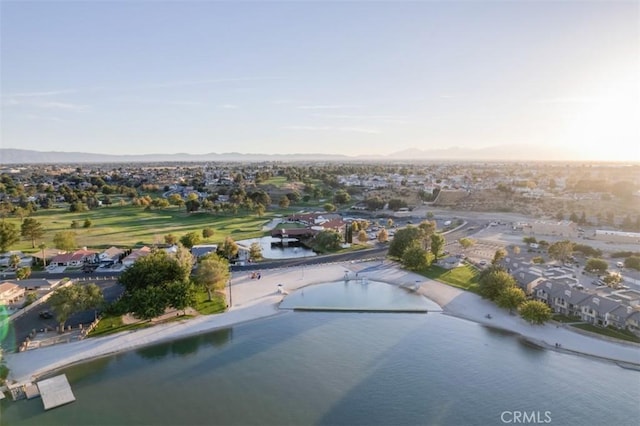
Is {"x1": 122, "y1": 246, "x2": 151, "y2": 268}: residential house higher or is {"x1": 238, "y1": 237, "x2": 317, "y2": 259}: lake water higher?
{"x1": 122, "y1": 246, "x2": 151, "y2": 268}: residential house

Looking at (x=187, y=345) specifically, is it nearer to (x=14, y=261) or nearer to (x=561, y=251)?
(x=14, y=261)

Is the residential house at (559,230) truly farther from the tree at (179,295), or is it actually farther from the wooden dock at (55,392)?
the wooden dock at (55,392)

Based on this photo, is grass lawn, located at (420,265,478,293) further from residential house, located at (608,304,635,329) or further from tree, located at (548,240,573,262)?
residential house, located at (608,304,635,329)

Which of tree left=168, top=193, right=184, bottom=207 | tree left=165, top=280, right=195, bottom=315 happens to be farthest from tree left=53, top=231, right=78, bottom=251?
tree left=168, top=193, right=184, bottom=207

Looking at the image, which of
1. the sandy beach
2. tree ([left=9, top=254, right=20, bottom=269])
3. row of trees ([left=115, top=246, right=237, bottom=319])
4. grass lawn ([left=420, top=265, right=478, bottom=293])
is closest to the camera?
the sandy beach

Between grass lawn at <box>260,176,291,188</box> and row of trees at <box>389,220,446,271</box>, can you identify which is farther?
grass lawn at <box>260,176,291,188</box>

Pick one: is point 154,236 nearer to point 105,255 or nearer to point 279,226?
point 105,255

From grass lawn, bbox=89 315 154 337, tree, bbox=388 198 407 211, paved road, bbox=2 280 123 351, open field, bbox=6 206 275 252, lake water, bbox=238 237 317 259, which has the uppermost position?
tree, bbox=388 198 407 211
